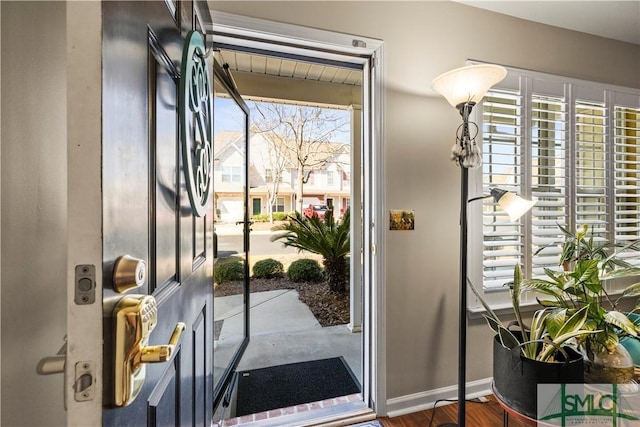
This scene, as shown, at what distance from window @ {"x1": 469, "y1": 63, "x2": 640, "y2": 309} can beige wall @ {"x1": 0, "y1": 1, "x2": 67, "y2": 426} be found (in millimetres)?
1845

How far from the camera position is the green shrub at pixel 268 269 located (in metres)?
3.88

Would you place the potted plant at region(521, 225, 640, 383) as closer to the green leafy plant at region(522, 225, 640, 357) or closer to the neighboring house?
the green leafy plant at region(522, 225, 640, 357)

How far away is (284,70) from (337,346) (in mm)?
2552

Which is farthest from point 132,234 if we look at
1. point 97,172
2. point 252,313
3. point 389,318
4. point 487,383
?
point 252,313

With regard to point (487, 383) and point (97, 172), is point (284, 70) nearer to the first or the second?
point (97, 172)

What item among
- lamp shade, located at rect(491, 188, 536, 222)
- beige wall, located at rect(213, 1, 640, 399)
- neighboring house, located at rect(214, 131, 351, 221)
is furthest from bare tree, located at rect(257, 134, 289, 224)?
lamp shade, located at rect(491, 188, 536, 222)

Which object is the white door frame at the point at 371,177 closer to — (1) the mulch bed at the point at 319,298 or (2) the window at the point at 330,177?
(1) the mulch bed at the point at 319,298

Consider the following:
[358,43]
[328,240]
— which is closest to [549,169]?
[358,43]

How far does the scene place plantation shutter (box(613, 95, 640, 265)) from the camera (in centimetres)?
208

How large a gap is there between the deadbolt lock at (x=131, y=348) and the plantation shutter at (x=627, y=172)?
9.59 feet

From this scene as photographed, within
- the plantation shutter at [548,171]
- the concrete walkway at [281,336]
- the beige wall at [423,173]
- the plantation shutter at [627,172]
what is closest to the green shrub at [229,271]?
the concrete walkway at [281,336]

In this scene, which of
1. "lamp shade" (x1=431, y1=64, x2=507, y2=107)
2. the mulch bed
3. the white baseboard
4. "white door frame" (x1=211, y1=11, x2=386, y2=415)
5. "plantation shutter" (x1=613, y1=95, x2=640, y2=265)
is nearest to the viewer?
"lamp shade" (x1=431, y1=64, x2=507, y2=107)

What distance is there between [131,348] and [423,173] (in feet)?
5.24

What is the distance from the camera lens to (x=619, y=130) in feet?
6.89
